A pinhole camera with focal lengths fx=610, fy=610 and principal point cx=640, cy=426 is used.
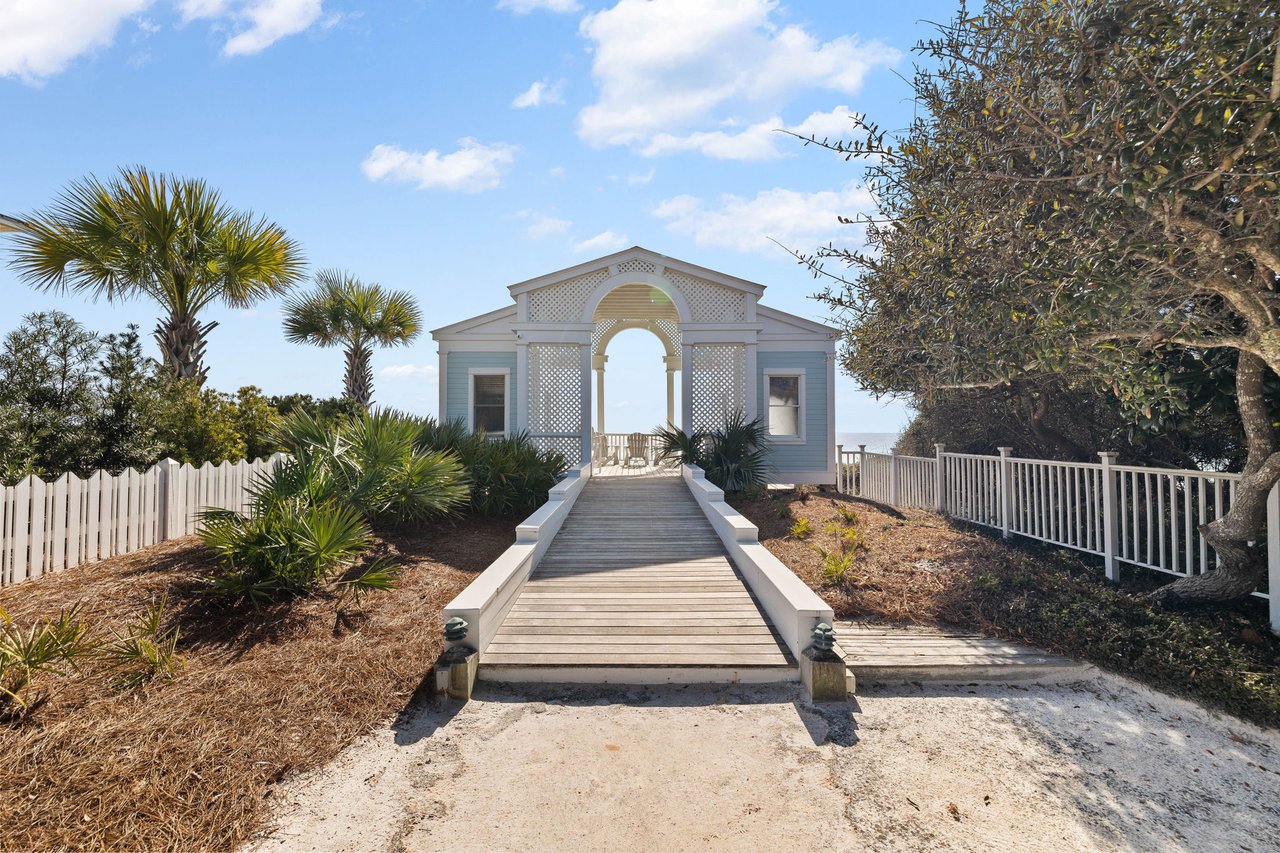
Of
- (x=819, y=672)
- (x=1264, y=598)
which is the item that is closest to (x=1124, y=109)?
(x=819, y=672)

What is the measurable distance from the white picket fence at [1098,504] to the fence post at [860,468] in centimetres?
205

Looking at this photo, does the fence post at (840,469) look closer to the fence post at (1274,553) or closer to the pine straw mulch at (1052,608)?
the pine straw mulch at (1052,608)

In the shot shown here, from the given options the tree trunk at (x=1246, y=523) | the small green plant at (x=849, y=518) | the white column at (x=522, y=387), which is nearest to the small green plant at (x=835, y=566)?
the small green plant at (x=849, y=518)

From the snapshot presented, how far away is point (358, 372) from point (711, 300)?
1103cm

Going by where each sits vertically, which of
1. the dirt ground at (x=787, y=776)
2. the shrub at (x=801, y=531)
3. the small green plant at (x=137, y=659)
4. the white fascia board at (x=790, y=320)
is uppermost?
Result: the white fascia board at (x=790, y=320)

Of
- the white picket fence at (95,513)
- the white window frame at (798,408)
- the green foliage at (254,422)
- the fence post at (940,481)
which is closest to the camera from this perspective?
the white picket fence at (95,513)

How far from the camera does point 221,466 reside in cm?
840

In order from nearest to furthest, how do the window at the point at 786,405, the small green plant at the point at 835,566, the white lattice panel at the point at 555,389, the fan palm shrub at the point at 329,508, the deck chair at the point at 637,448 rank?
the fan palm shrub at the point at 329,508, the small green plant at the point at 835,566, the white lattice panel at the point at 555,389, the window at the point at 786,405, the deck chair at the point at 637,448

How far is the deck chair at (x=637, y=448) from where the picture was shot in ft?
56.9

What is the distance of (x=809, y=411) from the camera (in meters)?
14.9

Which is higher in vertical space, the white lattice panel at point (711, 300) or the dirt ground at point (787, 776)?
the white lattice panel at point (711, 300)

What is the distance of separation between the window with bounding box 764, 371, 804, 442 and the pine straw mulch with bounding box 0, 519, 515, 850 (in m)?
10.3

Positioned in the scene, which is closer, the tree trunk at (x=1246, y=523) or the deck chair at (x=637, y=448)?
the tree trunk at (x=1246, y=523)

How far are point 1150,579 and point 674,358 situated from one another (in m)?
12.3
